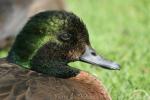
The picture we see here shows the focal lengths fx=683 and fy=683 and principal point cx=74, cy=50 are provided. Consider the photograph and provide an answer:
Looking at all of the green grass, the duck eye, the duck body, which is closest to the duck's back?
the duck body

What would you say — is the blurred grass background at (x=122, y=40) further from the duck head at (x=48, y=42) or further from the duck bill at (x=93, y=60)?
the duck head at (x=48, y=42)

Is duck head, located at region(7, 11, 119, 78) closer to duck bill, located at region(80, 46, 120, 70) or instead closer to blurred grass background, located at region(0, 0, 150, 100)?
duck bill, located at region(80, 46, 120, 70)

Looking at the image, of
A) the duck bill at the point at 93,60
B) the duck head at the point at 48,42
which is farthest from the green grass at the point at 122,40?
the duck head at the point at 48,42

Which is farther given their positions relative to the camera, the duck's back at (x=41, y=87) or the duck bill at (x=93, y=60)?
the duck bill at (x=93, y=60)

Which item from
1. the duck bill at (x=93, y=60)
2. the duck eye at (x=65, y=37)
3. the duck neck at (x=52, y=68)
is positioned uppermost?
the duck eye at (x=65, y=37)

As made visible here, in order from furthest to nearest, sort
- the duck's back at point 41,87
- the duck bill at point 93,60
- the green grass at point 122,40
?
the green grass at point 122,40 < the duck bill at point 93,60 < the duck's back at point 41,87

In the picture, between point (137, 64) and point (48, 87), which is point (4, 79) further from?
point (137, 64)

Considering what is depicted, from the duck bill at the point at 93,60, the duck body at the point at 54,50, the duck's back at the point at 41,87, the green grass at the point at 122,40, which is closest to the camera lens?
the duck's back at the point at 41,87

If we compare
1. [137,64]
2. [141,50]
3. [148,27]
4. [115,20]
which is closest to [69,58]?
[137,64]

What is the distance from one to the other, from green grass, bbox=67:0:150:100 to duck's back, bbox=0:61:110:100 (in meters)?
0.68

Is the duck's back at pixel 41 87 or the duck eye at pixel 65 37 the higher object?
the duck eye at pixel 65 37

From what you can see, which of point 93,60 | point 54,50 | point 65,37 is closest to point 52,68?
point 54,50

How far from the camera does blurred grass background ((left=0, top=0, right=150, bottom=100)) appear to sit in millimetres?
5984

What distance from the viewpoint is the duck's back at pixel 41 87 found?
A: 176 inches
